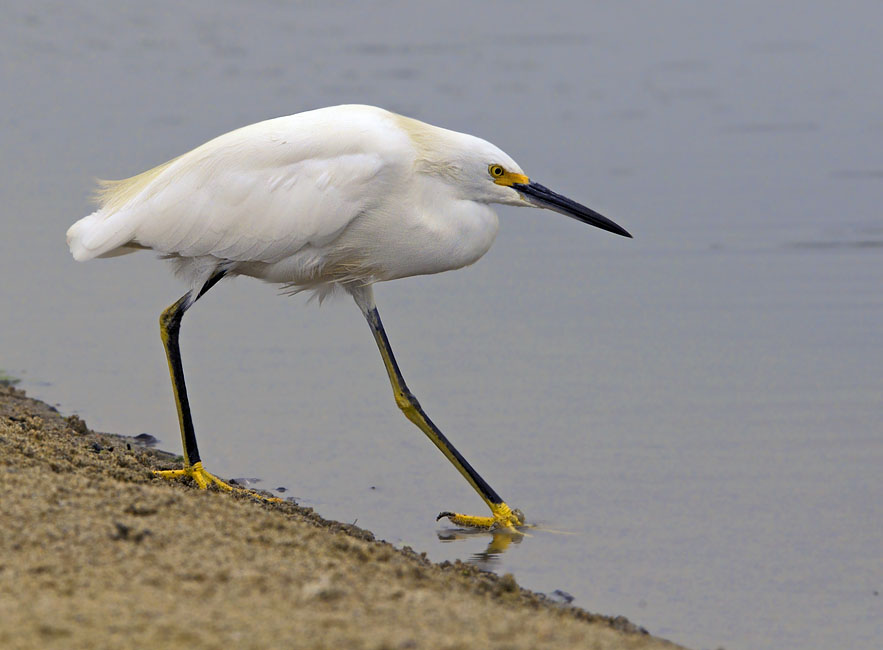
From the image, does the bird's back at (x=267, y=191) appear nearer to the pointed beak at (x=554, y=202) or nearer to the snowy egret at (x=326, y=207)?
the snowy egret at (x=326, y=207)

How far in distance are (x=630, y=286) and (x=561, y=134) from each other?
4.14 m

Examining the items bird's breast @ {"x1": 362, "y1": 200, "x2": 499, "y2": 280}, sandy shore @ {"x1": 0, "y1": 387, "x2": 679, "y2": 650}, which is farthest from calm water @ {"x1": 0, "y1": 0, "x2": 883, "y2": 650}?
bird's breast @ {"x1": 362, "y1": 200, "x2": 499, "y2": 280}

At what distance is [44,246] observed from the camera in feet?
33.8

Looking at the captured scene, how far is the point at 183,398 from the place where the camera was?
621 cm

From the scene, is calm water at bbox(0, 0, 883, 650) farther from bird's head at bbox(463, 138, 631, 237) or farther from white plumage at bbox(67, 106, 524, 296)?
bird's head at bbox(463, 138, 631, 237)

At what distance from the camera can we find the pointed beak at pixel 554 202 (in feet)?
19.7

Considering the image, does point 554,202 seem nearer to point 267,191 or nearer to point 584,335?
point 267,191

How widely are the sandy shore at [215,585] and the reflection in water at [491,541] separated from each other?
543 millimetres

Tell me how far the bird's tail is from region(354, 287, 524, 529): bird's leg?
112cm

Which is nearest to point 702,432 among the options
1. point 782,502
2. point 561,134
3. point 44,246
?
point 782,502

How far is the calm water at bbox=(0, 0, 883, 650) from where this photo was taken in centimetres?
580

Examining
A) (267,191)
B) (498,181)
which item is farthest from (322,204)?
(498,181)

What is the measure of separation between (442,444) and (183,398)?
126cm

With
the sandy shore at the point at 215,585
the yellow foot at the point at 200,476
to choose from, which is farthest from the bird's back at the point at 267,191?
the sandy shore at the point at 215,585
